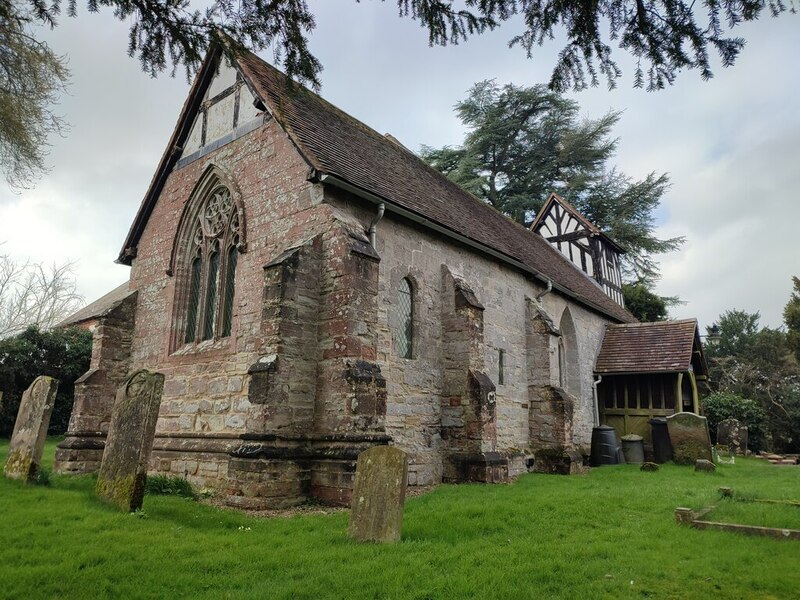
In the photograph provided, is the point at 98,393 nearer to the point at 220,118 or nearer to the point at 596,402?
the point at 220,118

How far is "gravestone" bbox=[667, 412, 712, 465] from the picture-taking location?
49.6ft

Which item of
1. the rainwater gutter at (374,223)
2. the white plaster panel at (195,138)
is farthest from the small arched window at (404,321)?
the white plaster panel at (195,138)

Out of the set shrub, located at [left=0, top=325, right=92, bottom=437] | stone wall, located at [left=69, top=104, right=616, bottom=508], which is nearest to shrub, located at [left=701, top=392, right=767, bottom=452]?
stone wall, located at [left=69, top=104, right=616, bottom=508]

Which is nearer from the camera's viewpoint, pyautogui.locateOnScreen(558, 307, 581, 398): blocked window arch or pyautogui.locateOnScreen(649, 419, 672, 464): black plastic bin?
pyautogui.locateOnScreen(649, 419, 672, 464): black plastic bin

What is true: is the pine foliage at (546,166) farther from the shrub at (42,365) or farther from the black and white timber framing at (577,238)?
the shrub at (42,365)

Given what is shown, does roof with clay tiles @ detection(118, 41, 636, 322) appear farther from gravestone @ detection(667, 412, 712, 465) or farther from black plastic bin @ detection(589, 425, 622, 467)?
gravestone @ detection(667, 412, 712, 465)

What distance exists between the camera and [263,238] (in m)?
11.2

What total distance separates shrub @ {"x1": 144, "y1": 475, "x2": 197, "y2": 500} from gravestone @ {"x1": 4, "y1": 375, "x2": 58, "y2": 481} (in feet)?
6.23

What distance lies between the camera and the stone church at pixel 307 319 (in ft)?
30.4

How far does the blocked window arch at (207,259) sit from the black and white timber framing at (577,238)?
17371 millimetres

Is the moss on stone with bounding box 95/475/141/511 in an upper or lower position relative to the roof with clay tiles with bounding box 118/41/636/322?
lower

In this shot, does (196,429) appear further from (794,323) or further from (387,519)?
(794,323)

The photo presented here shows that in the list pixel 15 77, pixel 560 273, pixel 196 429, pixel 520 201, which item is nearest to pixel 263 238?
pixel 196 429

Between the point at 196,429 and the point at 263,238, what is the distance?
13.3 feet
